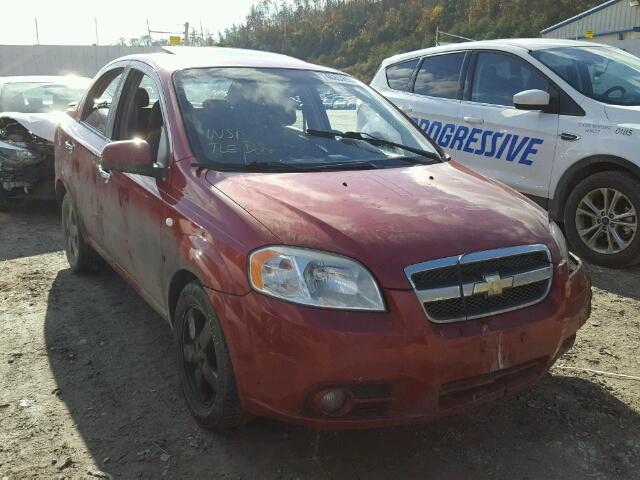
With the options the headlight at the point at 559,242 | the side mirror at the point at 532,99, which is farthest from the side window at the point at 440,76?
the headlight at the point at 559,242

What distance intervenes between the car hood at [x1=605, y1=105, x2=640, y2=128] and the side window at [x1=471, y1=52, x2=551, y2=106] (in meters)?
0.61

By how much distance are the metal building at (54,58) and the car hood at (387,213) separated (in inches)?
1448

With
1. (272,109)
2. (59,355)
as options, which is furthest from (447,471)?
(59,355)

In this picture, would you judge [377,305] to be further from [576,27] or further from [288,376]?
[576,27]

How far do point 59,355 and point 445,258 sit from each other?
2362 mm

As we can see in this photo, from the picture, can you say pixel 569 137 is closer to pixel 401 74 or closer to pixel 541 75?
pixel 541 75

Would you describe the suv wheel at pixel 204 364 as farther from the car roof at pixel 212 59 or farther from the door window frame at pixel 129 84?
the car roof at pixel 212 59

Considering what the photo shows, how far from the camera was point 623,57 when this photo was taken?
566 centimetres

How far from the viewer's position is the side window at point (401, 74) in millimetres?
6633

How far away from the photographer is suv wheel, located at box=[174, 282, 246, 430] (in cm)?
246

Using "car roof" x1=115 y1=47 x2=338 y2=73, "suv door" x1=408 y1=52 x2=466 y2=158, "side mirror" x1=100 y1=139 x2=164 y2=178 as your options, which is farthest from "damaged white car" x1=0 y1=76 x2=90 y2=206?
"side mirror" x1=100 y1=139 x2=164 y2=178

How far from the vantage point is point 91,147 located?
13.5 ft

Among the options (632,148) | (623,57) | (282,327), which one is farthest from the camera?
(623,57)

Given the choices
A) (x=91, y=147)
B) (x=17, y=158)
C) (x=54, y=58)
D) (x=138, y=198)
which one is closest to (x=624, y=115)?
(x=138, y=198)
